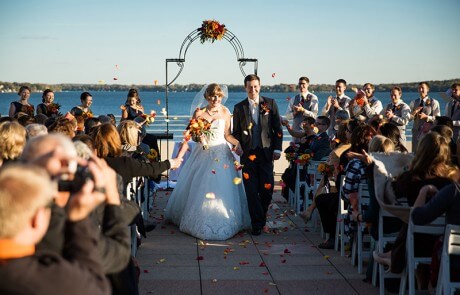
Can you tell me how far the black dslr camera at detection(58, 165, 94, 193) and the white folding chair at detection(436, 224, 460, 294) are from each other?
8.46 ft

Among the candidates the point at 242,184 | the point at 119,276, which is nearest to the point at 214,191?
the point at 242,184

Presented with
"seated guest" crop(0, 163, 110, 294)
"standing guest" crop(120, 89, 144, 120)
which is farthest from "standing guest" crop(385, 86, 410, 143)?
"seated guest" crop(0, 163, 110, 294)

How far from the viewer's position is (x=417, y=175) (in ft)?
16.6

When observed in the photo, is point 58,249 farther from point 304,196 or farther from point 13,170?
point 304,196

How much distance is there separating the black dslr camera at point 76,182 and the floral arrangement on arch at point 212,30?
9.10 meters

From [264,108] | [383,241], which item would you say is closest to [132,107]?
[264,108]

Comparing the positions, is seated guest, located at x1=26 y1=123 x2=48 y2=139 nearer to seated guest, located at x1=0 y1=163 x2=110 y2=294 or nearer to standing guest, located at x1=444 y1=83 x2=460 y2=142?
seated guest, located at x1=0 y1=163 x2=110 y2=294

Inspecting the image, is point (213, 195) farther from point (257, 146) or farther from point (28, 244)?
point (28, 244)

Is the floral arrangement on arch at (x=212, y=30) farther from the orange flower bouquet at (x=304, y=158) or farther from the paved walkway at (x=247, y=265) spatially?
the paved walkway at (x=247, y=265)

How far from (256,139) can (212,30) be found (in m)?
3.38

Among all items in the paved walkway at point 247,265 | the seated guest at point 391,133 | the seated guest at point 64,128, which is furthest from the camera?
the seated guest at point 391,133

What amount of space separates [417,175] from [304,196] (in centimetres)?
491

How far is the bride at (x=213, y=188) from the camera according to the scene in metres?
8.51

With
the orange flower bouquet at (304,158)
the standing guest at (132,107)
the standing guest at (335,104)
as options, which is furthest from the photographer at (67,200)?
the standing guest at (335,104)
